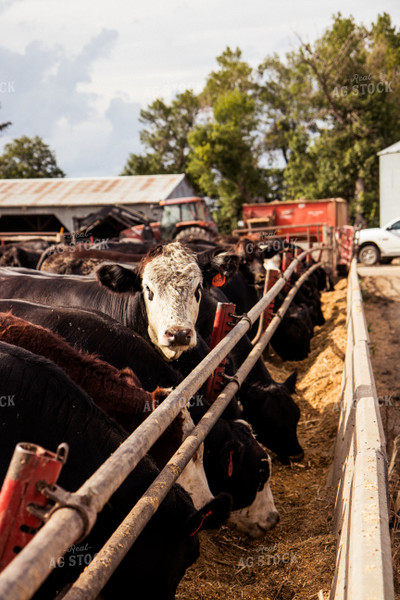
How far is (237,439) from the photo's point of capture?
138 inches

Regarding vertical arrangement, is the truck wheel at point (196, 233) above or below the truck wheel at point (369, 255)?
above

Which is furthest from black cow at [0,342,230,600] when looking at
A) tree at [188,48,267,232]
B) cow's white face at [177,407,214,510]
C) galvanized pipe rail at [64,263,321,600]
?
tree at [188,48,267,232]

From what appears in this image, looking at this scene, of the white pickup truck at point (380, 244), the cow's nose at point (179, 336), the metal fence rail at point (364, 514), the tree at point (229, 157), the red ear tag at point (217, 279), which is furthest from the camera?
the tree at point (229, 157)

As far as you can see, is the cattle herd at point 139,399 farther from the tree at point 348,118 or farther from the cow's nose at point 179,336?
the tree at point 348,118

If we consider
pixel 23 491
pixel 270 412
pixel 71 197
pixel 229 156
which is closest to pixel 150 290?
pixel 270 412

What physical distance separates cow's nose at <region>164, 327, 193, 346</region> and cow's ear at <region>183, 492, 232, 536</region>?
1.55 meters

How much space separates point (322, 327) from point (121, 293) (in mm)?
5816

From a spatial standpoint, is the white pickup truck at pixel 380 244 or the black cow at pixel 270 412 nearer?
the black cow at pixel 270 412

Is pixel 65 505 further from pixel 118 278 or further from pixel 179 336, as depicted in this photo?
pixel 118 278

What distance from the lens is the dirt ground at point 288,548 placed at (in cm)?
278

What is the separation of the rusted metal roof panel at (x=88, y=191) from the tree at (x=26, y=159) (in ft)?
48.0

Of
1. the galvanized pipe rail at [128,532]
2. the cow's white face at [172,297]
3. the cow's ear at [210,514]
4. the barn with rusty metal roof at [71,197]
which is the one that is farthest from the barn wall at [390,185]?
the cow's ear at [210,514]

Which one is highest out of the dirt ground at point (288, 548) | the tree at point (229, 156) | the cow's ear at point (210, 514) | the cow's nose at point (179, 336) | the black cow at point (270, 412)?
the tree at point (229, 156)

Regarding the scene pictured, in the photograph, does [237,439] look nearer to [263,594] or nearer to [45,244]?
[263,594]
